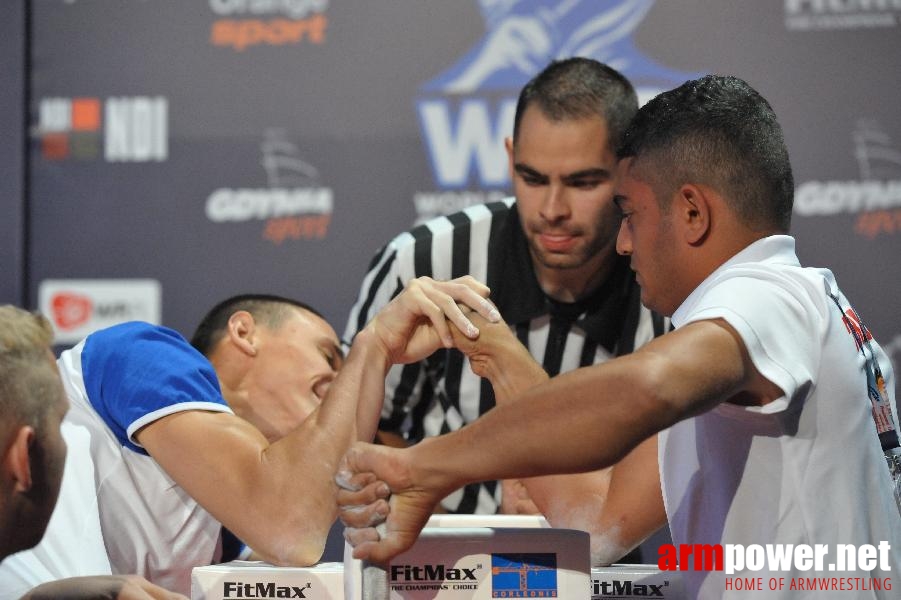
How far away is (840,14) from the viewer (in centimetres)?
328

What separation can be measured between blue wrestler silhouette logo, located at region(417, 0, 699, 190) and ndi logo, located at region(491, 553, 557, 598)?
2161 mm

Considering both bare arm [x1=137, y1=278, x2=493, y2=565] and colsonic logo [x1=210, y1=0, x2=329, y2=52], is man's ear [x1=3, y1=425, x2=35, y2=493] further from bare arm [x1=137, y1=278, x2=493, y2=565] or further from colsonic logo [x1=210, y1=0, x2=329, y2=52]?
colsonic logo [x1=210, y1=0, x2=329, y2=52]

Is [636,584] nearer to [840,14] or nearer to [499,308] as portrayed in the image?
[499,308]

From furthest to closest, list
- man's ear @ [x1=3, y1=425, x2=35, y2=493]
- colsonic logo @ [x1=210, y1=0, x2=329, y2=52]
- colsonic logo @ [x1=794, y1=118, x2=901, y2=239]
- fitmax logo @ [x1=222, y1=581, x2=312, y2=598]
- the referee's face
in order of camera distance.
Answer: colsonic logo @ [x1=210, y1=0, x2=329, y2=52], colsonic logo @ [x1=794, y1=118, x2=901, y2=239], the referee's face, fitmax logo @ [x1=222, y1=581, x2=312, y2=598], man's ear @ [x1=3, y1=425, x2=35, y2=493]

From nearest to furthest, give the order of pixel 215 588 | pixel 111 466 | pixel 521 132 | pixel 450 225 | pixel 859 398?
pixel 859 398 < pixel 215 588 < pixel 111 466 < pixel 521 132 < pixel 450 225

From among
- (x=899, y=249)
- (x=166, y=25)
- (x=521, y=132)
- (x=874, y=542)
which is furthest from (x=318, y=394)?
(x=899, y=249)

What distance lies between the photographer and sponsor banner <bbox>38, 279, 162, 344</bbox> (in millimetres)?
3432

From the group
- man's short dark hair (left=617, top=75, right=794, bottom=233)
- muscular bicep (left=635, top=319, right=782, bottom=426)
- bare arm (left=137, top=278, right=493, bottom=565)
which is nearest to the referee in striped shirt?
bare arm (left=137, top=278, right=493, bottom=565)

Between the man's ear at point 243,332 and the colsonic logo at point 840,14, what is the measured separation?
191cm

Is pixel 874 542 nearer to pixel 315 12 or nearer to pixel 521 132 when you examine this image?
pixel 521 132

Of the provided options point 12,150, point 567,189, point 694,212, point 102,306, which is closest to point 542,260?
point 567,189

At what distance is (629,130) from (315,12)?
212 cm

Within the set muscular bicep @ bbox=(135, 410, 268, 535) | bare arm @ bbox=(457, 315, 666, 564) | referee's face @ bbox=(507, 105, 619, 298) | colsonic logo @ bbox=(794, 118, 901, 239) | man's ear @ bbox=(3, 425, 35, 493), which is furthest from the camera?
colsonic logo @ bbox=(794, 118, 901, 239)

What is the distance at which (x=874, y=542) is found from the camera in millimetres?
1274
